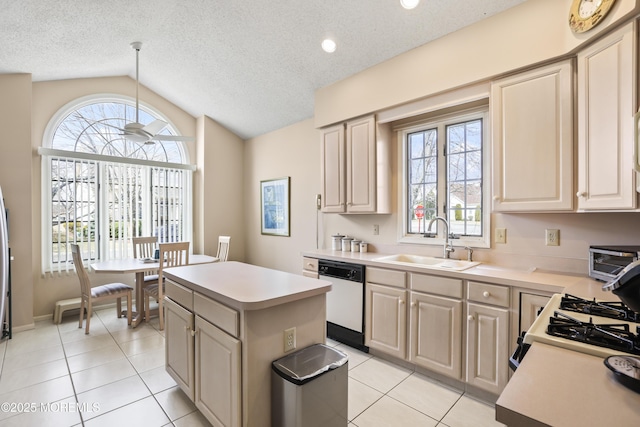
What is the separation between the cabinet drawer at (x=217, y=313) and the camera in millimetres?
1514

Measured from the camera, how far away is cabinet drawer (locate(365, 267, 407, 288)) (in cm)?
252

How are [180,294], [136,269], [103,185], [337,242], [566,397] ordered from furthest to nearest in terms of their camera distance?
[103,185] < [337,242] < [136,269] < [180,294] < [566,397]

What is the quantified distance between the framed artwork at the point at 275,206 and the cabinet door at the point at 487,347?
9.61ft

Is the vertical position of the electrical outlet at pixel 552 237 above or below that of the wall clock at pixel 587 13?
below

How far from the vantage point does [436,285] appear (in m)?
2.30

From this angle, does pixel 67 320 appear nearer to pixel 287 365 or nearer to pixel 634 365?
pixel 287 365

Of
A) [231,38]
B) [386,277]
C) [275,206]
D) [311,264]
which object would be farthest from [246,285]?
[275,206]

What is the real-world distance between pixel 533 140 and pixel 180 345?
279 cm

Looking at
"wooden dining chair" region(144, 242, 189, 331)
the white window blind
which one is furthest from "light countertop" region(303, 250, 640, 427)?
the white window blind

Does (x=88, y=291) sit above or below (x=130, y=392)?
above

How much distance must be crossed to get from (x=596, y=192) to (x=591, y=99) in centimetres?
55

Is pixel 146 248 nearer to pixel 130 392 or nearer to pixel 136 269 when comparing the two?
pixel 136 269

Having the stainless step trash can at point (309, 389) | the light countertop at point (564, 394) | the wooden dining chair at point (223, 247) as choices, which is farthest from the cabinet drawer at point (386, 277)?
the wooden dining chair at point (223, 247)

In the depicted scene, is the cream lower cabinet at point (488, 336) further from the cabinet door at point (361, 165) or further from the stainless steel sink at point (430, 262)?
the cabinet door at point (361, 165)
